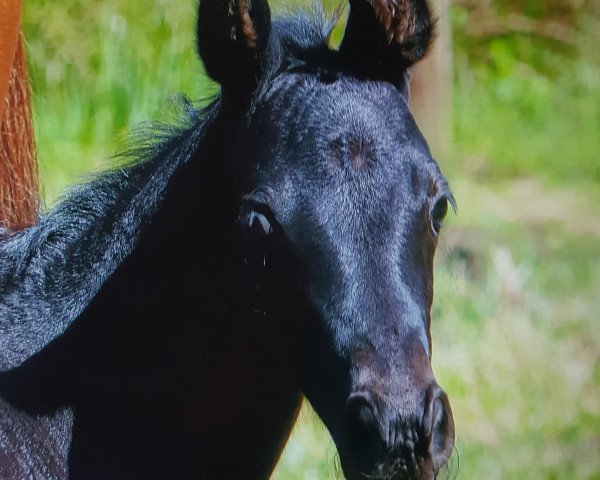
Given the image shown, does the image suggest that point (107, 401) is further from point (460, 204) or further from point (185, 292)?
point (460, 204)

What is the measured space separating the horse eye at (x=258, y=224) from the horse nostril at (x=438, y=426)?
1.55ft

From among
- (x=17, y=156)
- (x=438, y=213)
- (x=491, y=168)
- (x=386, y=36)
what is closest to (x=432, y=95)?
(x=491, y=168)

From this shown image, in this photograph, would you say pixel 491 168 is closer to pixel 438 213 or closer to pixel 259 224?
pixel 438 213

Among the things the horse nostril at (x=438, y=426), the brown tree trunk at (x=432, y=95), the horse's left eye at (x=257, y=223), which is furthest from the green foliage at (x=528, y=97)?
the horse nostril at (x=438, y=426)

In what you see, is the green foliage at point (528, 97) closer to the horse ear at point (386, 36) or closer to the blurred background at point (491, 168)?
the blurred background at point (491, 168)

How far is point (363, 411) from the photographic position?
2.11m

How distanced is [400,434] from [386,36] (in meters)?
0.88

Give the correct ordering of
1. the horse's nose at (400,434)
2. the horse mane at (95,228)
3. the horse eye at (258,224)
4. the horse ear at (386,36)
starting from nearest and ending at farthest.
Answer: the horse's nose at (400,434)
the horse eye at (258,224)
the horse ear at (386,36)
the horse mane at (95,228)

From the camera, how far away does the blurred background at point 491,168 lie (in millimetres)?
4305

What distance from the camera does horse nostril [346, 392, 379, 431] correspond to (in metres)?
2.10

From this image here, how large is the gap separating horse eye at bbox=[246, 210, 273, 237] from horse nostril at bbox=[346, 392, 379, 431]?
1.33ft

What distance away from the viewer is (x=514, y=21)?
9031 mm

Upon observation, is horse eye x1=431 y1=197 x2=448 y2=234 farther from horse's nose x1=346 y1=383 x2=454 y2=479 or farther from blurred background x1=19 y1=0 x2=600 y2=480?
blurred background x1=19 y1=0 x2=600 y2=480

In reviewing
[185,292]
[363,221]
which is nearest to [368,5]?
[363,221]
